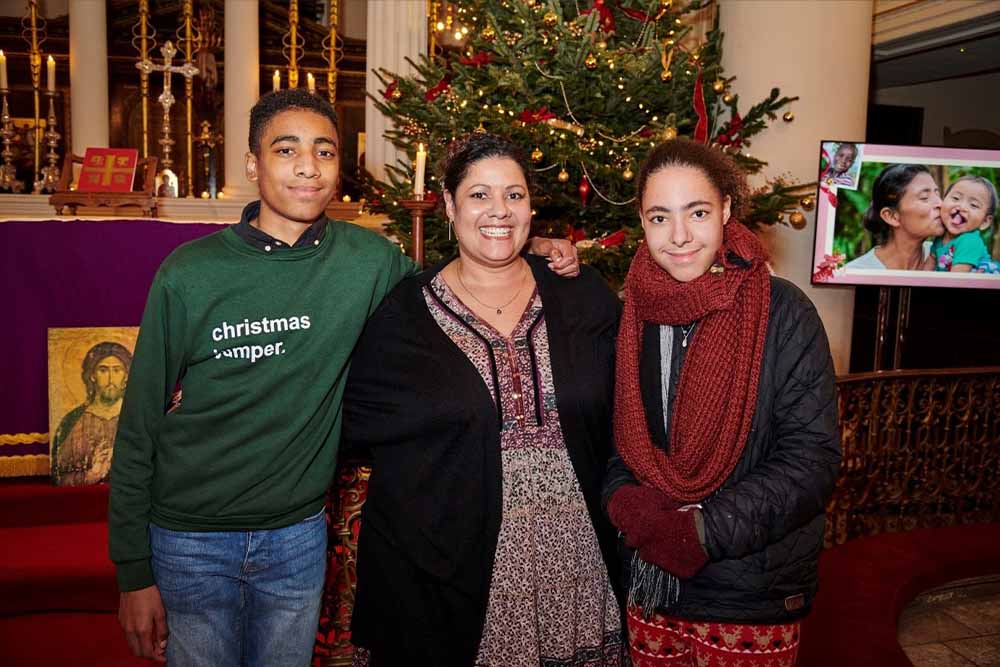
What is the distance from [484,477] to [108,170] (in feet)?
11.9

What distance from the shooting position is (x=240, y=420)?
1.76 meters

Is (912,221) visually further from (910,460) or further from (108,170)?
(108,170)

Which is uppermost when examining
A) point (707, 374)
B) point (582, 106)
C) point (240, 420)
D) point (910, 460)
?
point (582, 106)

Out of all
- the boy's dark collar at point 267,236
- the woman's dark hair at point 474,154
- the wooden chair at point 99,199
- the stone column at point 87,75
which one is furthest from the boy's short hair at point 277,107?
the stone column at point 87,75

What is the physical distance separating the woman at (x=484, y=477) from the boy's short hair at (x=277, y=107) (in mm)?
395

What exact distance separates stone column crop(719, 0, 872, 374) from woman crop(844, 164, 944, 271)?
0.44 m

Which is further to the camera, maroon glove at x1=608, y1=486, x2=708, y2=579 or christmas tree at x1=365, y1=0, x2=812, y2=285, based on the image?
christmas tree at x1=365, y1=0, x2=812, y2=285

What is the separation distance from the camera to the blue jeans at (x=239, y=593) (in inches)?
69.7

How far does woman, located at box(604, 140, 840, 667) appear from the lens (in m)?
1.68

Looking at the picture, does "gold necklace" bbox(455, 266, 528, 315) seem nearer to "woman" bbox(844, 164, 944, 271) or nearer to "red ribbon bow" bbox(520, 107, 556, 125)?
"red ribbon bow" bbox(520, 107, 556, 125)

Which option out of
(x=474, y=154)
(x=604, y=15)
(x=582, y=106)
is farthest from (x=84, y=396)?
(x=604, y=15)

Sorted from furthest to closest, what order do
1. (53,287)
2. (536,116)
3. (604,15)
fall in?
(604,15) → (536,116) → (53,287)

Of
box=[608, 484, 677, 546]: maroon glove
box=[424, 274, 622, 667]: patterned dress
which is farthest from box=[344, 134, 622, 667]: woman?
box=[608, 484, 677, 546]: maroon glove

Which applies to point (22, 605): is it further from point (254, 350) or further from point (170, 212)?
point (170, 212)
